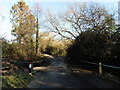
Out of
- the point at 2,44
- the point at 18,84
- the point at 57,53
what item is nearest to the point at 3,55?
the point at 2,44

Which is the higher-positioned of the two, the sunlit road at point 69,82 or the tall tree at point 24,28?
the tall tree at point 24,28

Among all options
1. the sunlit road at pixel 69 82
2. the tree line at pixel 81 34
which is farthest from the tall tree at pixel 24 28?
the sunlit road at pixel 69 82

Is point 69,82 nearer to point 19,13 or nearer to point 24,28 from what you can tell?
point 24,28

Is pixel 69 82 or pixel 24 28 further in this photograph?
pixel 24 28

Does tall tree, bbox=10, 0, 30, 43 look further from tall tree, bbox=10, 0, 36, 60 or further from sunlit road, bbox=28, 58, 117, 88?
sunlit road, bbox=28, 58, 117, 88

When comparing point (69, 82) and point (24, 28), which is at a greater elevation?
point (24, 28)

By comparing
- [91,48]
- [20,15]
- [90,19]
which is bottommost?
[91,48]

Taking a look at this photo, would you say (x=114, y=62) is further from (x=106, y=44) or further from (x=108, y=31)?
(x=108, y=31)

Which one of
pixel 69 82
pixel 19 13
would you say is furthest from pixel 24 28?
pixel 69 82

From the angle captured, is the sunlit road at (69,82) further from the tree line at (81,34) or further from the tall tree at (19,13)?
the tall tree at (19,13)

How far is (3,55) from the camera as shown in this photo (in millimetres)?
14453

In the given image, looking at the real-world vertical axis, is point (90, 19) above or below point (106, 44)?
above

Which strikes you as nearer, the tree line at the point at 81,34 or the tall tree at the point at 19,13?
the tree line at the point at 81,34

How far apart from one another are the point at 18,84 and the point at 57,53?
3714cm
